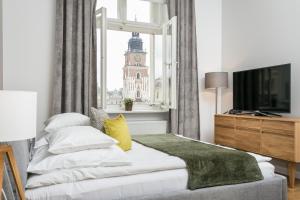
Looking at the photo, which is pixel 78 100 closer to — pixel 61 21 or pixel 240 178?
pixel 61 21

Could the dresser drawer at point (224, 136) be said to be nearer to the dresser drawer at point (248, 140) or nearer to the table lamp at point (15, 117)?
the dresser drawer at point (248, 140)

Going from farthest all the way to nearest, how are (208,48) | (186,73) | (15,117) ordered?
(208,48)
(186,73)
(15,117)

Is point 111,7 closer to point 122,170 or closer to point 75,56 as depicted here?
point 75,56

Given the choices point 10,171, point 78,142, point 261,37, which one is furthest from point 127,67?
point 10,171

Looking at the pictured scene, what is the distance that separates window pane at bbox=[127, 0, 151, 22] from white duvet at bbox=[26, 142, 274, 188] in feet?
10.3

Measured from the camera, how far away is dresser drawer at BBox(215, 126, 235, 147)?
403 centimetres

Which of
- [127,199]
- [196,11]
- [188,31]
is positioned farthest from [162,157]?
[196,11]

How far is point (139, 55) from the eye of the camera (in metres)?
4.88

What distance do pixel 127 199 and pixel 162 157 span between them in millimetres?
479

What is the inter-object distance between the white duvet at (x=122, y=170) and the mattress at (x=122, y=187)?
0.07 ft

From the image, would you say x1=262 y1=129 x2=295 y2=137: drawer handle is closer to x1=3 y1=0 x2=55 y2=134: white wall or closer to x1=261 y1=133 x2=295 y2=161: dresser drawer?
x1=261 y1=133 x2=295 y2=161: dresser drawer

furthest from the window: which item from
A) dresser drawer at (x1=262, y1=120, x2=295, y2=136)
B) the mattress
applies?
the mattress

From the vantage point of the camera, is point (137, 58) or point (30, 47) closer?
point (30, 47)

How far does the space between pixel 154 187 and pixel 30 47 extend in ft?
10.0
